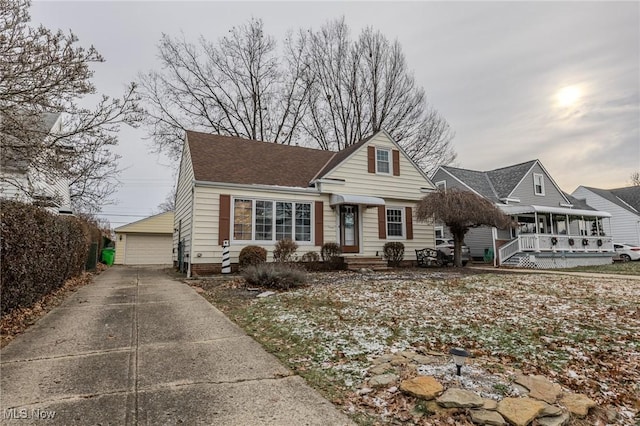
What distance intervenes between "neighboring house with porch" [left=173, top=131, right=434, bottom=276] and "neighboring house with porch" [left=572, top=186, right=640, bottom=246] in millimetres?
25570

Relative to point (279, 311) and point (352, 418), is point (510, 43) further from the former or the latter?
point (352, 418)

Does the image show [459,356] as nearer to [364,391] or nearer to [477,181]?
[364,391]

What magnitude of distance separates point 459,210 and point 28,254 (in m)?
13.1

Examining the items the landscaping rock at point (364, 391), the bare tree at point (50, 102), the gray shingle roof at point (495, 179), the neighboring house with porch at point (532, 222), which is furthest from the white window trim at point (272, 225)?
the gray shingle roof at point (495, 179)

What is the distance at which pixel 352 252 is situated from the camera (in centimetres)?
1459

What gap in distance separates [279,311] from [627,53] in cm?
1517

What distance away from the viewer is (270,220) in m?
13.0

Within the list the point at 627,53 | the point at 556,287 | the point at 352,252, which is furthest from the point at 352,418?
the point at 627,53

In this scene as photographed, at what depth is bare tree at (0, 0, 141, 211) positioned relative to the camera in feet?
16.6

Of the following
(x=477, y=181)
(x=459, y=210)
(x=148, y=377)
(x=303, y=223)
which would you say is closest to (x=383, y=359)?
(x=148, y=377)

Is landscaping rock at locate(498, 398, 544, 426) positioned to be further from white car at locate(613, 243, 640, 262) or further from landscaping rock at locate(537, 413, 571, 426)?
white car at locate(613, 243, 640, 262)

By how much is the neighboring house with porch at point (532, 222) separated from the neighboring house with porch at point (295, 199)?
16.5 ft

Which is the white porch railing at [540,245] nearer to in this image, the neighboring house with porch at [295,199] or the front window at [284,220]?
the neighboring house with porch at [295,199]

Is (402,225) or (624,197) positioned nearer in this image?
(402,225)
